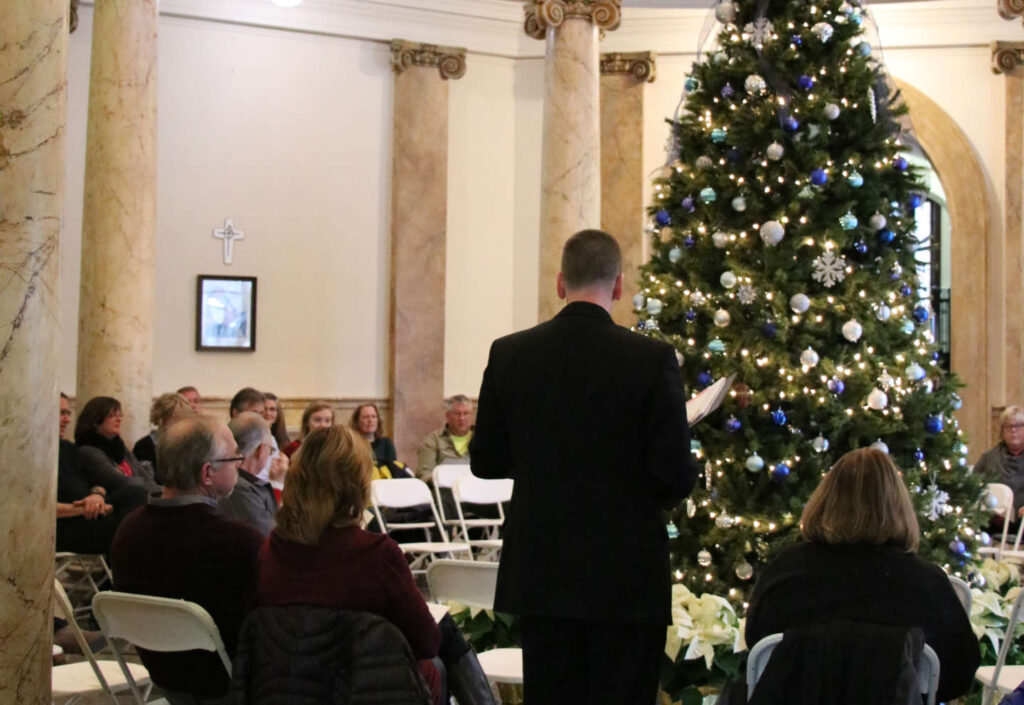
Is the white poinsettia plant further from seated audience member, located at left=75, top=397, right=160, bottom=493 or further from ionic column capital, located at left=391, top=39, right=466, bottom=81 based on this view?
ionic column capital, located at left=391, top=39, right=466, bottom=81

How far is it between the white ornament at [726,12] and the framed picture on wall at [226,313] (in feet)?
23.5

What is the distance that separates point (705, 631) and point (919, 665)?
75.3 inches

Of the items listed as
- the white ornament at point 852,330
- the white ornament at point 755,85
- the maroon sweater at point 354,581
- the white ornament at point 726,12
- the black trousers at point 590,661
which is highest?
the white ornament at point 726,12

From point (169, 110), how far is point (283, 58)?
122cm

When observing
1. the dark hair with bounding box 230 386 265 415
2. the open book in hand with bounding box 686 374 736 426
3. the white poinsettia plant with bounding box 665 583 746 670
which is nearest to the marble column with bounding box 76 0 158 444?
the dark hair with bounding box 230 386 265 415

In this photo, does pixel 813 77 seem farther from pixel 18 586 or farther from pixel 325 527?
pixel 18 586

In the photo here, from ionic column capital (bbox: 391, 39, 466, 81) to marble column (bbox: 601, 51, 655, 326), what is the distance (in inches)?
57.7

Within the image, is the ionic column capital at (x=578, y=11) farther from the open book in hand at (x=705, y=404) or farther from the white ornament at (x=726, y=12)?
the open book in hand at (x=705, y=404)

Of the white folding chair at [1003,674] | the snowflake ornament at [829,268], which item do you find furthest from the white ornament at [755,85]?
the white folding chair at [1003,674]

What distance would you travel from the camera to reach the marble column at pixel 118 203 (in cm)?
855

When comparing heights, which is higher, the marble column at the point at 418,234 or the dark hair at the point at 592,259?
the marble column at the point at 418,234

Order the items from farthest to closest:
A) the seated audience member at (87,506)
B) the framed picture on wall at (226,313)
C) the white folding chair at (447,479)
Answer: the framed picture on wall at (226,313), the white folding chair at (447,479), the seated audience member at (87,506)

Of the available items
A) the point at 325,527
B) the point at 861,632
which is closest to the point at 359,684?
the point at 325,527

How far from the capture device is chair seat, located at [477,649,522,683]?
4477 mm
